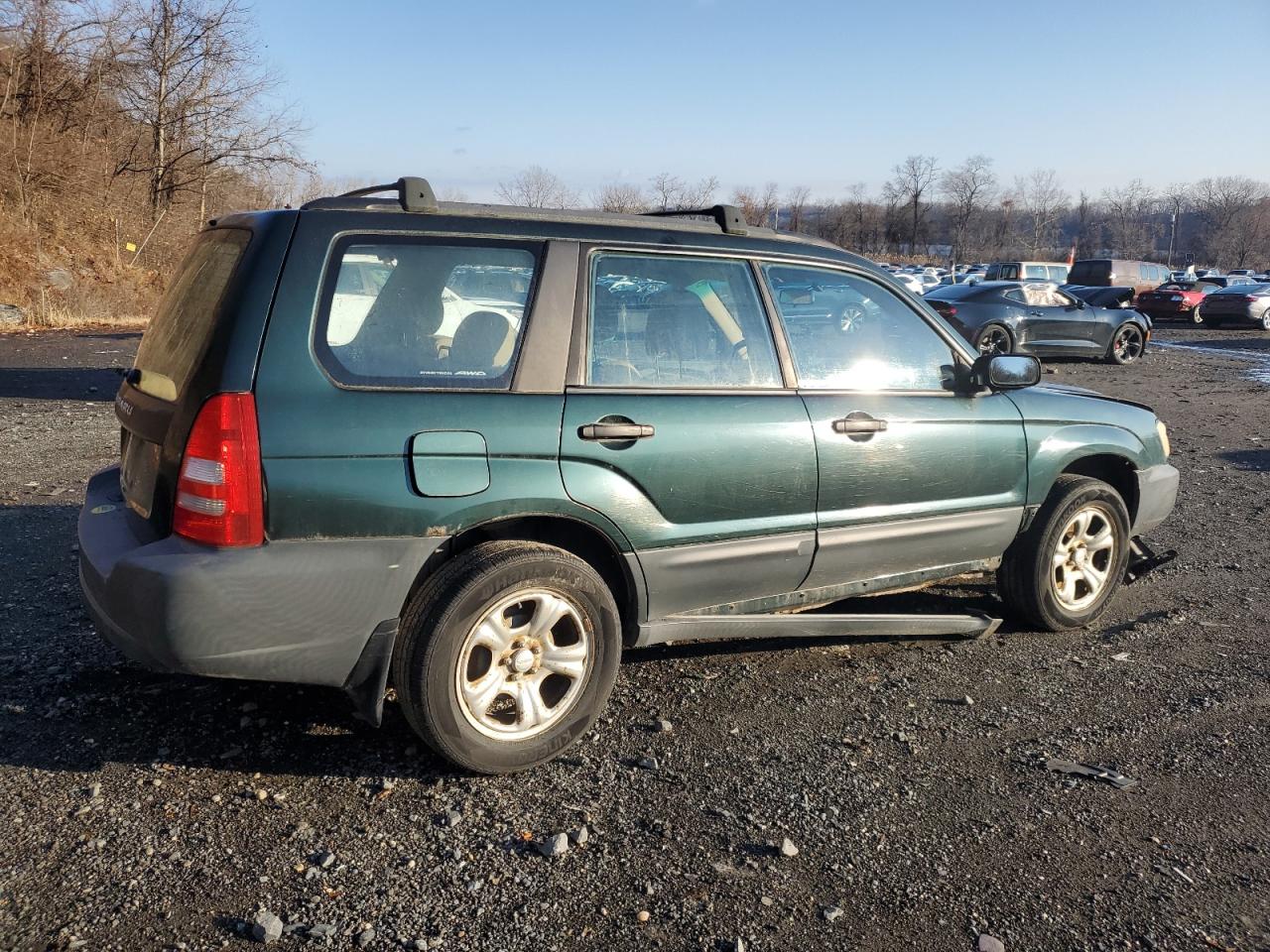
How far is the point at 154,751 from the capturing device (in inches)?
137

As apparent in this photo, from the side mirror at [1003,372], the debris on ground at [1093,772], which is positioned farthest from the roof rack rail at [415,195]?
the debris on ground at [1093,772]

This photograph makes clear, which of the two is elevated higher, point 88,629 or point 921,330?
point 921,330

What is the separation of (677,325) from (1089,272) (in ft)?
117

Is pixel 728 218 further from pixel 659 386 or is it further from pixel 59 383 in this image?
pixel 59 383

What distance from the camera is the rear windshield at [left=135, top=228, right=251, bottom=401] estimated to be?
3229 millimetres

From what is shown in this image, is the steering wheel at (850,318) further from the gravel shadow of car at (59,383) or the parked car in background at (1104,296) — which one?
the parked car in background at (1104,296)

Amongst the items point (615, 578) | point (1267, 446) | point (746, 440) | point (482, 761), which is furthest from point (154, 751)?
point (1267, 446)

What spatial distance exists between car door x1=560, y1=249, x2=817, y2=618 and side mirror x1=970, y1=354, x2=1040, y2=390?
3.32 ft

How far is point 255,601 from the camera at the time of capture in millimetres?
3020

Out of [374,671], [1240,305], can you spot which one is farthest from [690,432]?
[1240,305]

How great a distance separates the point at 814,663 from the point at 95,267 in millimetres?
28015

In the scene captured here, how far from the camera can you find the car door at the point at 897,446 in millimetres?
4066

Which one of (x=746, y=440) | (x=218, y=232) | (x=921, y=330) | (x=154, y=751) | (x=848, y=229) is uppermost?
(x=848, y=229)

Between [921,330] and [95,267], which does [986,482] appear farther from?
[95,267]
